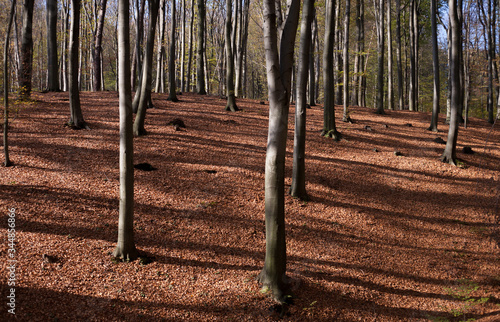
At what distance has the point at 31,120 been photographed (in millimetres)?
10125

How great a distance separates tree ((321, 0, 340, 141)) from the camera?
35.3 feet

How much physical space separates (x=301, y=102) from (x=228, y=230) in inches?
138

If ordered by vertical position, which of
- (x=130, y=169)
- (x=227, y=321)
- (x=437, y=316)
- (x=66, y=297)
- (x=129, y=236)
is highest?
(x=130, y=169)

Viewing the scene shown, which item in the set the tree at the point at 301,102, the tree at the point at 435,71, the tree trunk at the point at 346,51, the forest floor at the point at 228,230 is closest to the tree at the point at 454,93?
the forest floor at the point at 228,230

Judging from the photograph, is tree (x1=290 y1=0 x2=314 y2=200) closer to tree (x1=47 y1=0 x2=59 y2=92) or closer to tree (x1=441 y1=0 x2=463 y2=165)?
tree (x1=441 y1=0 x2=463 y2=165)

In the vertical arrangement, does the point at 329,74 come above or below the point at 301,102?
above

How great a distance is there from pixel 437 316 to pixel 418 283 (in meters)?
0.81

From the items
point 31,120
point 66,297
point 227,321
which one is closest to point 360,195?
point 227,321

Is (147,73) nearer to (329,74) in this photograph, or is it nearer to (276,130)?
(329,74)

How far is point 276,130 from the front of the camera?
4816mm

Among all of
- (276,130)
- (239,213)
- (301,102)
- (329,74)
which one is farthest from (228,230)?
(329,74)

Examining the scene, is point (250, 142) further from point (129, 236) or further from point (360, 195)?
point (129, 236)

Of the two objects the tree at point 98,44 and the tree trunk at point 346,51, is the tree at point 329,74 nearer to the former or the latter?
the tree trunk at point 346,51

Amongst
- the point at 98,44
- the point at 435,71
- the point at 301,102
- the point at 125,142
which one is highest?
the point at 98,44
